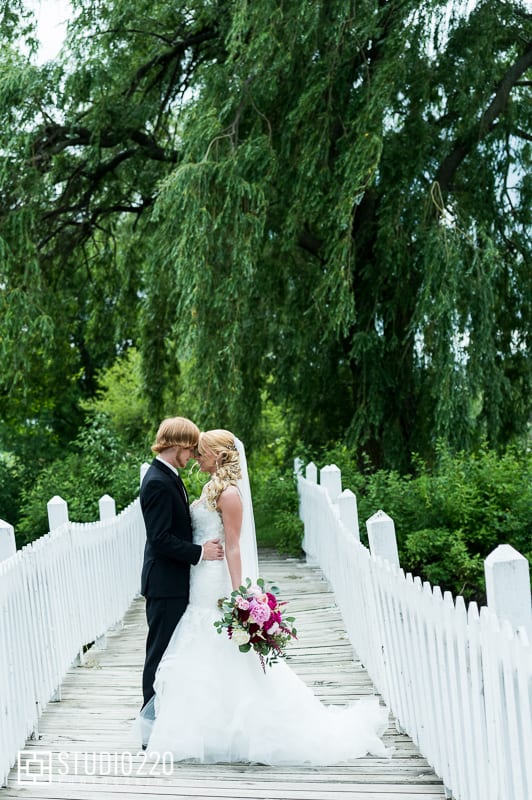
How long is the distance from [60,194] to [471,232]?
5.71m

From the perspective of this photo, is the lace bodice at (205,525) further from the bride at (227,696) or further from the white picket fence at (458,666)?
the white picket fence at (458,666)

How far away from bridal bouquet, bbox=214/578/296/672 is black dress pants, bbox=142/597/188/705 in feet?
0.98

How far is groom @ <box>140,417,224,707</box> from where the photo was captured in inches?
198

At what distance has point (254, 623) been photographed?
15.9 ft

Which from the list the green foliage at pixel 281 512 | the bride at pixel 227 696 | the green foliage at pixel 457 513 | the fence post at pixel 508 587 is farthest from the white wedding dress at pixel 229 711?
the green foliage at pixel 281 512

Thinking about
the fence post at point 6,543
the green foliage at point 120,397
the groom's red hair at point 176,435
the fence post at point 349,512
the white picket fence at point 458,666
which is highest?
the green foliage at point 120,397

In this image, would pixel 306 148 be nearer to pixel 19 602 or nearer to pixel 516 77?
pixel 516 77

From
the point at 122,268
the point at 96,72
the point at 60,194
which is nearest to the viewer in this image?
the point at 96,72

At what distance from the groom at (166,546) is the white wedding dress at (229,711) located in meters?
0.08

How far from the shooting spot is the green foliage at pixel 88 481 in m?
12.5

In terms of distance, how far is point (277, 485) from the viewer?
12609 millimetres

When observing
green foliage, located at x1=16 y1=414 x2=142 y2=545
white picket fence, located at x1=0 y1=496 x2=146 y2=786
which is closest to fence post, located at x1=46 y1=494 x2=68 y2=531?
white picket fence, located at x1=0 y1=496 x2=146 y2=786

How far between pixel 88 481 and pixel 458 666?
389 inches

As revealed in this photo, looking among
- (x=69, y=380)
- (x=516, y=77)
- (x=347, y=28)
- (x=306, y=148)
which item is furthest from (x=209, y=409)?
(x=69, y=380)
